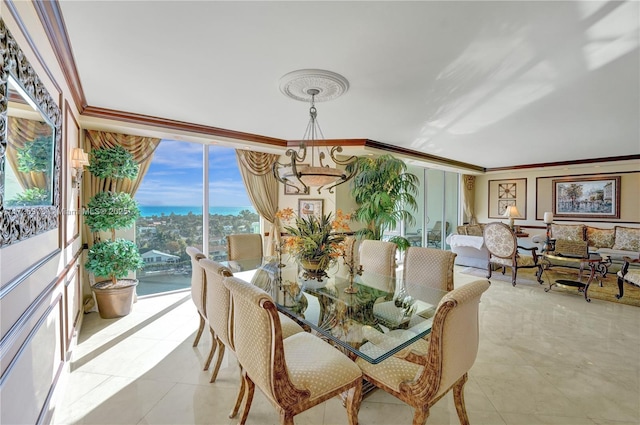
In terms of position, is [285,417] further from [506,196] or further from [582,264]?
[506,196]

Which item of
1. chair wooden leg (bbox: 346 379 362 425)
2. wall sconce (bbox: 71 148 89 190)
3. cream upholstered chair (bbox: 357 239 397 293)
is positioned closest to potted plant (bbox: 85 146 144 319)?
wall sconce (bbox: 71 148 89 190)

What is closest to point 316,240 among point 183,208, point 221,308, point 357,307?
point 357,307

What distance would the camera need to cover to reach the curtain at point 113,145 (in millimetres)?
3506

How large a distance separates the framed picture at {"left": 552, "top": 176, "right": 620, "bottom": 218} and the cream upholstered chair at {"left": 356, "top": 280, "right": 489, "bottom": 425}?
7241 millimetres

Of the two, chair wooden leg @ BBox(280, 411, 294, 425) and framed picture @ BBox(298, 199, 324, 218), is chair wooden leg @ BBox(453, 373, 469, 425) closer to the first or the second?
chair wooden leg @ BBox(280, 411, 294, 425)

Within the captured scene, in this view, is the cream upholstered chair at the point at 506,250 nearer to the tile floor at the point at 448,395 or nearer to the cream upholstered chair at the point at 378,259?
the tile floor at the point at 448,395

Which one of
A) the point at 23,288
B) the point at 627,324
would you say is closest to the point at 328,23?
the point at 23,288

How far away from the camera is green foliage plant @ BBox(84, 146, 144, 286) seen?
3.17 meters

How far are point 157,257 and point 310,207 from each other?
8.39 ft

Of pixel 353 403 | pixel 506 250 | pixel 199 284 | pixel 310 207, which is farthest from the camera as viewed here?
pixel 310 207

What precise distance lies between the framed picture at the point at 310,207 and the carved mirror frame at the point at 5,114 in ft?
11.9

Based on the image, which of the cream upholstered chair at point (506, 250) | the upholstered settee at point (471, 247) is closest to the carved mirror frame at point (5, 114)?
the cream upholstered chair at point (506, 250)

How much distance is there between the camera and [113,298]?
3.31m

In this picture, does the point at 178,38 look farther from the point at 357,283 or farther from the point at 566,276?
the point at 566,276
